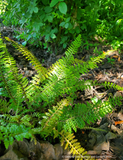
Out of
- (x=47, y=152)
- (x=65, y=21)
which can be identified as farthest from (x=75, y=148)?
(x=65, y=21)

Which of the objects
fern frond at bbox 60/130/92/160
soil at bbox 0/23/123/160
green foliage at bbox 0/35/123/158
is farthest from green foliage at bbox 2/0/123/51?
fern frond at bbox 60/130/92/160

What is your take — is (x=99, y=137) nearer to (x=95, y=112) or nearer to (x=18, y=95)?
(x=95, y=112)

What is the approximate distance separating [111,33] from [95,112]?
2167 mm

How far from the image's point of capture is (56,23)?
217cm

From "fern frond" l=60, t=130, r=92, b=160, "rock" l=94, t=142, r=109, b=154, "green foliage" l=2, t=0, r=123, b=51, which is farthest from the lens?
"green foliage" l=2, t=0, r=123, b=51

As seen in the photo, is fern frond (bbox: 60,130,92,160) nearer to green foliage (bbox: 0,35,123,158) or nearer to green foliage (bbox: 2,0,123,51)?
green foliage (bbox: 0,35,123,158)

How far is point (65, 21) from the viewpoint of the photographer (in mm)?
1908

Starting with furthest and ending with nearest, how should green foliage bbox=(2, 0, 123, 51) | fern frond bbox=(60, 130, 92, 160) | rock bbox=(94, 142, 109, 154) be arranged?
green foliage bbox=(2, 0, 123, 51), rock bbox=(94, 142, 109, 154), fern frond bbox=(60, 130, 92, 160)

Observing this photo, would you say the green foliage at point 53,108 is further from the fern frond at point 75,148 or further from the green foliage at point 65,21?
the green foliage at point 65,21

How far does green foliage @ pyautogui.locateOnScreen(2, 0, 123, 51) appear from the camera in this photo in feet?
6.05

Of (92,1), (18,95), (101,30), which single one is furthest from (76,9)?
(18,95)

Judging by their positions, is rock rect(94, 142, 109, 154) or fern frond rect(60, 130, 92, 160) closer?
fern frond rect(60, 130, 92, 160)

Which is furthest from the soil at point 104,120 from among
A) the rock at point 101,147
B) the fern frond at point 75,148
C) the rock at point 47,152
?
the rock at point 47,152

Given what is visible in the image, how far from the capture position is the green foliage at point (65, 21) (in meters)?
1.85
